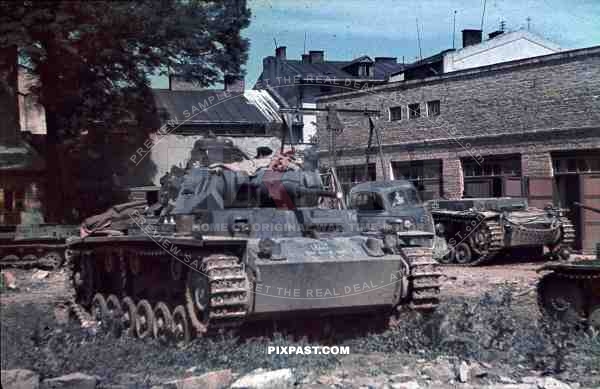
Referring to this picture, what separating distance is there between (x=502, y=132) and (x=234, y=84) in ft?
44.8

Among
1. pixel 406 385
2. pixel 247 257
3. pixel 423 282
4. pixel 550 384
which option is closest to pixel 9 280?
pixel 247 257

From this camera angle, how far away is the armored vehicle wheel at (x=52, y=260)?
379 inches

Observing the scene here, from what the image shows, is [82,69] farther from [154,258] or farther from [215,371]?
[154,258]

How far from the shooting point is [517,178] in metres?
19.3

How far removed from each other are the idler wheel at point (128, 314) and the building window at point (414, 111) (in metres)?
12.1

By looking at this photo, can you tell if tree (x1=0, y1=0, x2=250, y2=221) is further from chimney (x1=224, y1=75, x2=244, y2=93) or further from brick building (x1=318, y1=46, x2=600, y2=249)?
brick building (x1=318, y1=46, x2=600, y2=249)

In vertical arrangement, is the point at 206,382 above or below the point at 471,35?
below

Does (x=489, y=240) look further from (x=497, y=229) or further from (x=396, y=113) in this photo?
(x=396, y=113)

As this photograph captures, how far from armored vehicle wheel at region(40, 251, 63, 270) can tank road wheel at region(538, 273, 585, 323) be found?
18.6 ft

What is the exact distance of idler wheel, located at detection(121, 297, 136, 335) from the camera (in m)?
8.68

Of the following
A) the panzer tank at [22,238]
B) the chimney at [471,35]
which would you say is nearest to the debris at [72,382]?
the panzer tank at [22,238]

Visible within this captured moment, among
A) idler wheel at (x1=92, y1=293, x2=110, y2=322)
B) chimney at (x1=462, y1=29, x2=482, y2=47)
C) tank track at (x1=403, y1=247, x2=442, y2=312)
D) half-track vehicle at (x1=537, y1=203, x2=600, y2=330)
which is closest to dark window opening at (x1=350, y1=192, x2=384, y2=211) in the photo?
chimney at (x1=462, y1=29, x2=482, y2=47)

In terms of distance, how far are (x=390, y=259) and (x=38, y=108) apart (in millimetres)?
3910

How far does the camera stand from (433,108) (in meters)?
20.7
